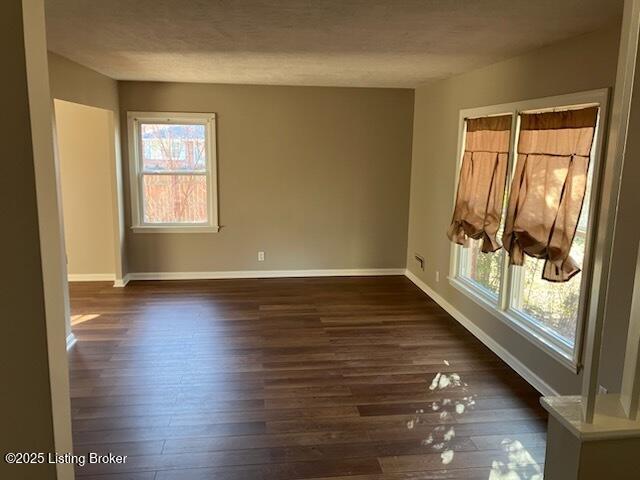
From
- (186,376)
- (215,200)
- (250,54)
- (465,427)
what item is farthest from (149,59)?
(465,427)

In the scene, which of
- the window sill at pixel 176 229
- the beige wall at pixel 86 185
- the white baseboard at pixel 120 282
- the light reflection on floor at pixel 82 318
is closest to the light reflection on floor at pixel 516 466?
the light reflection on floor at pixel 82 318

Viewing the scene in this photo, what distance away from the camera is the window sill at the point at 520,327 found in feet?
10.6

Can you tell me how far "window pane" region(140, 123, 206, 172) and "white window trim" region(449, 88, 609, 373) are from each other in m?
3.21

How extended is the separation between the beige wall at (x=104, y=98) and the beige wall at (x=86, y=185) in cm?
9

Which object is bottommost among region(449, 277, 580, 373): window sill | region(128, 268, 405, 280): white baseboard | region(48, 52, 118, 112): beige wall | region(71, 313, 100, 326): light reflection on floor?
region(71, 313, 100, 326): light reflection on floor

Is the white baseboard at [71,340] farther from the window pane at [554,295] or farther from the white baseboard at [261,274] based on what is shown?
the window pane at [554,295]

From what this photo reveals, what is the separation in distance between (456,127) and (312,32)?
7.69 feet

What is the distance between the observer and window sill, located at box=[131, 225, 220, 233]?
627 centimetres

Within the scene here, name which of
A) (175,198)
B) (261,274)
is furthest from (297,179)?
(175,198)

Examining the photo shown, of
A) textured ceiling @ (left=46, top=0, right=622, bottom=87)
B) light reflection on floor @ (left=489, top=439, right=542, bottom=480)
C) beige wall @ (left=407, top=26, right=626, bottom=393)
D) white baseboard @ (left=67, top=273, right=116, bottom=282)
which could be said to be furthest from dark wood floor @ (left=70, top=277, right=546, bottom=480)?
textured ceiling @ (left=46, top=0, right=622, bottom=87)

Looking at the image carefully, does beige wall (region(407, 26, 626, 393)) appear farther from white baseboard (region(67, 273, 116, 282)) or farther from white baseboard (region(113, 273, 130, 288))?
white baseboard (region(67, 273, 116, 282))

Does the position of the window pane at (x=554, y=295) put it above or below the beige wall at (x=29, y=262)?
below

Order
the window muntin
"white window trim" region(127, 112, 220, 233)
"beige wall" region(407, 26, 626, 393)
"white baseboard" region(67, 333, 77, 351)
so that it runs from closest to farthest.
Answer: "beige wall" region(407, 26, 626, 393) < "white baseboard" region(67, 333, 77, 351) < the window muntin < "white window trim" region(127, 112, 220, 233)

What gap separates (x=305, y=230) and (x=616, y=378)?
14.3 feet
